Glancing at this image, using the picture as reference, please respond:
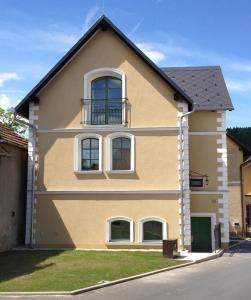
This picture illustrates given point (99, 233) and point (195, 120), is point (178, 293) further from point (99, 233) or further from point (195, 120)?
point (195, 120)

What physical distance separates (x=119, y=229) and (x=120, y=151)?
143 inches

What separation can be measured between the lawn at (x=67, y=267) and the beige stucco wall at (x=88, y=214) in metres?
1.36

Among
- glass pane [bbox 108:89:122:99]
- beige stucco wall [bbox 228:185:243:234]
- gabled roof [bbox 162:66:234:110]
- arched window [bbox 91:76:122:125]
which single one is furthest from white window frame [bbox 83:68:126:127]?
beige stucco wall [bbox 228:185:243:234]

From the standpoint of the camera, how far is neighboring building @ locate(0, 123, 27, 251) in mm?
22000

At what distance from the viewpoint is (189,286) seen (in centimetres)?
1394

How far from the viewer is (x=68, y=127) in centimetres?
2384

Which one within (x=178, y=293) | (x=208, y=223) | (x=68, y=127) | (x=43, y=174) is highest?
(x=68, y=127)

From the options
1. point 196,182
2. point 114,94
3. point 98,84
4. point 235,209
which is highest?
point 98,84

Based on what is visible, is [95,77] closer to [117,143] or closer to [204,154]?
[117,143]

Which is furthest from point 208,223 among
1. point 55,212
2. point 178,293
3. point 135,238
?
point 178,293

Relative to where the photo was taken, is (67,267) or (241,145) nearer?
(67,267)

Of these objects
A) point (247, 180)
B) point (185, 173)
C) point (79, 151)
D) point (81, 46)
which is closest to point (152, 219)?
point (185, 173)

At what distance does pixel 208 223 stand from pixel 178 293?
1155cm

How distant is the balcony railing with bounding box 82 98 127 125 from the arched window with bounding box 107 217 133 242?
14.9 ft
